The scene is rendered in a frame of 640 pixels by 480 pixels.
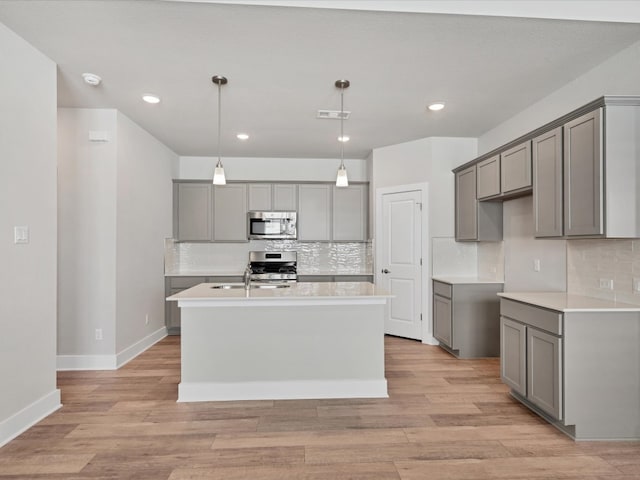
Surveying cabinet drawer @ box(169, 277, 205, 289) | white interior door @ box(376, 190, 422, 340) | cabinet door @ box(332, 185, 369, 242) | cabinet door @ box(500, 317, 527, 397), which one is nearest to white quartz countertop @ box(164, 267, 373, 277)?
cabinet drawer @ box(169, 277, 205, 289)

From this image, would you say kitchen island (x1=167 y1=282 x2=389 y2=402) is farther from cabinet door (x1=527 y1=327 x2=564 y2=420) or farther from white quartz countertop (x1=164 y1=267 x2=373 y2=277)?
white quartz countertop (x1=164 y1=267 x2=373 y2=277)

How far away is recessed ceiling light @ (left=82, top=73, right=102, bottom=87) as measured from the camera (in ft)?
10.1

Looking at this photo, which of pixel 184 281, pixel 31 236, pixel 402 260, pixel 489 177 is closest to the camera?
pixel 31 236

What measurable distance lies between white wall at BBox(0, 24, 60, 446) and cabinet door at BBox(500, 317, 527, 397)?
3660mm

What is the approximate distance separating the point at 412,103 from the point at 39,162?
3.28 meters

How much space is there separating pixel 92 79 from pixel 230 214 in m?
2.80

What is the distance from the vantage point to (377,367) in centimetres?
318

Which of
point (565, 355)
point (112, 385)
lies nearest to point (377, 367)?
point (565, 355)

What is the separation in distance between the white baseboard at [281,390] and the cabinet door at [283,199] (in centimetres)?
311

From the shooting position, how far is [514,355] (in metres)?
3.00

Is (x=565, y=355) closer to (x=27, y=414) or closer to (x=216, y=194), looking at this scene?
(x=27, y=414)

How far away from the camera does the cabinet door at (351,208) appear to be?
5.76m

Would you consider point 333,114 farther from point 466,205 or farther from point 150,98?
point 466,205

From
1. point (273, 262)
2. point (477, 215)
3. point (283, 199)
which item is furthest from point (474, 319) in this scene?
point (283, 199)
